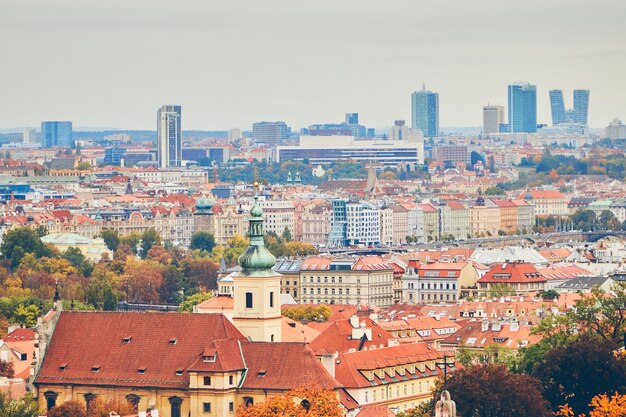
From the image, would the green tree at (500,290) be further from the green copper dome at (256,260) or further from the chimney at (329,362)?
the chimney at (329,362)

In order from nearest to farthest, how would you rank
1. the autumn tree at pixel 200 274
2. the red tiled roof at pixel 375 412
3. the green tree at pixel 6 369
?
the red tiled roof at pixel 375 412 → the green tree at pixel 6 369 → the autumn tree at pixel 200 274

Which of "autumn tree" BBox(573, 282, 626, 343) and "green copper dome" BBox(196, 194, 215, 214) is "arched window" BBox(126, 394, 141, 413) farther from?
"green copper dome" BBox(196, 194, 215, 214)

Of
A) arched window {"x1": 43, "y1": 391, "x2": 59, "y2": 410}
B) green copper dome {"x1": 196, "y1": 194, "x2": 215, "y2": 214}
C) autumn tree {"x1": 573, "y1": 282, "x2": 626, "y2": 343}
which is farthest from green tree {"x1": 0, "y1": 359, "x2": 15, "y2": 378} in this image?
green copper dome {"x1": 196, "y1": 194, "x2": 215, "y2": 214}

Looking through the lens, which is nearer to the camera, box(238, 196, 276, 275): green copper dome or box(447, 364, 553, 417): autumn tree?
box(447, 364, 553, 417): autumn tree

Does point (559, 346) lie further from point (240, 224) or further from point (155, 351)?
point (240, 224)

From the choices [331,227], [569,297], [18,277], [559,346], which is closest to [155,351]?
[559,346]

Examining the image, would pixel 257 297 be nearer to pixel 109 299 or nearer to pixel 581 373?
pixel 581 373

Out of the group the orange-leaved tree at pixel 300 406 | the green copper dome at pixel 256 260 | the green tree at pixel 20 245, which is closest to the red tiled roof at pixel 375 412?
the orange-leaved tree at pixel 300 406
